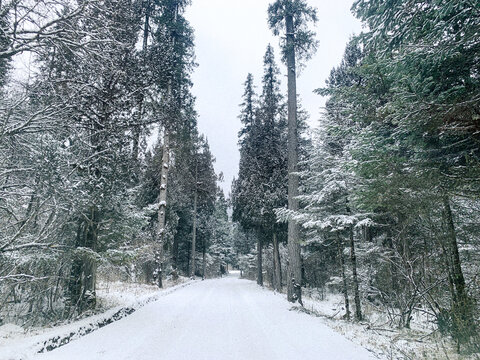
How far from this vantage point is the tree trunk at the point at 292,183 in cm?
1047

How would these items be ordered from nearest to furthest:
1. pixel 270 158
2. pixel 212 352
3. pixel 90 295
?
pixel 212 352
pixel 90 295
pixel 270 158

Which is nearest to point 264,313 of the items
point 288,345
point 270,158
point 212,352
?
point 288,345

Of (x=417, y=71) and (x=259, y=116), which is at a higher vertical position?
(x=259, y=116)

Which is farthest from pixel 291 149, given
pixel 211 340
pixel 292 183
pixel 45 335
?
pixel 45 335

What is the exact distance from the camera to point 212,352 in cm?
428

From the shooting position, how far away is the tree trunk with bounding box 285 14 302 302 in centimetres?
1047

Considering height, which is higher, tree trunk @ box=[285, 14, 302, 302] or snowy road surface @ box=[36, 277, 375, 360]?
tree trunk @ box=[285, 14, 302, 302]

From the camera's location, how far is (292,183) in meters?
11.1

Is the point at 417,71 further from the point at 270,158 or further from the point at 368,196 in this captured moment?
the point at 270,158

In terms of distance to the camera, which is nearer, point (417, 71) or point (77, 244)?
point (417, 71)

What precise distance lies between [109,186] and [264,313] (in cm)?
555

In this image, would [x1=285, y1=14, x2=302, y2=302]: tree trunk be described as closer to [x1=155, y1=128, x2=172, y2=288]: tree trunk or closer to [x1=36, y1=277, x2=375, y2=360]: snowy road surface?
[x1=36, y1=277, x2=375, y2=360]: snowy road surface

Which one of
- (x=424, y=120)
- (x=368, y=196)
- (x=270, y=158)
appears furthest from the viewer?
(x=270, y=158)

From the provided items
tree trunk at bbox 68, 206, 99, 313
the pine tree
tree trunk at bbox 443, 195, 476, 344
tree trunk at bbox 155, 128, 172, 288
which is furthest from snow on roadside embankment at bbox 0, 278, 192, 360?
tree trunk at bbox 155, 128, 172, 288
